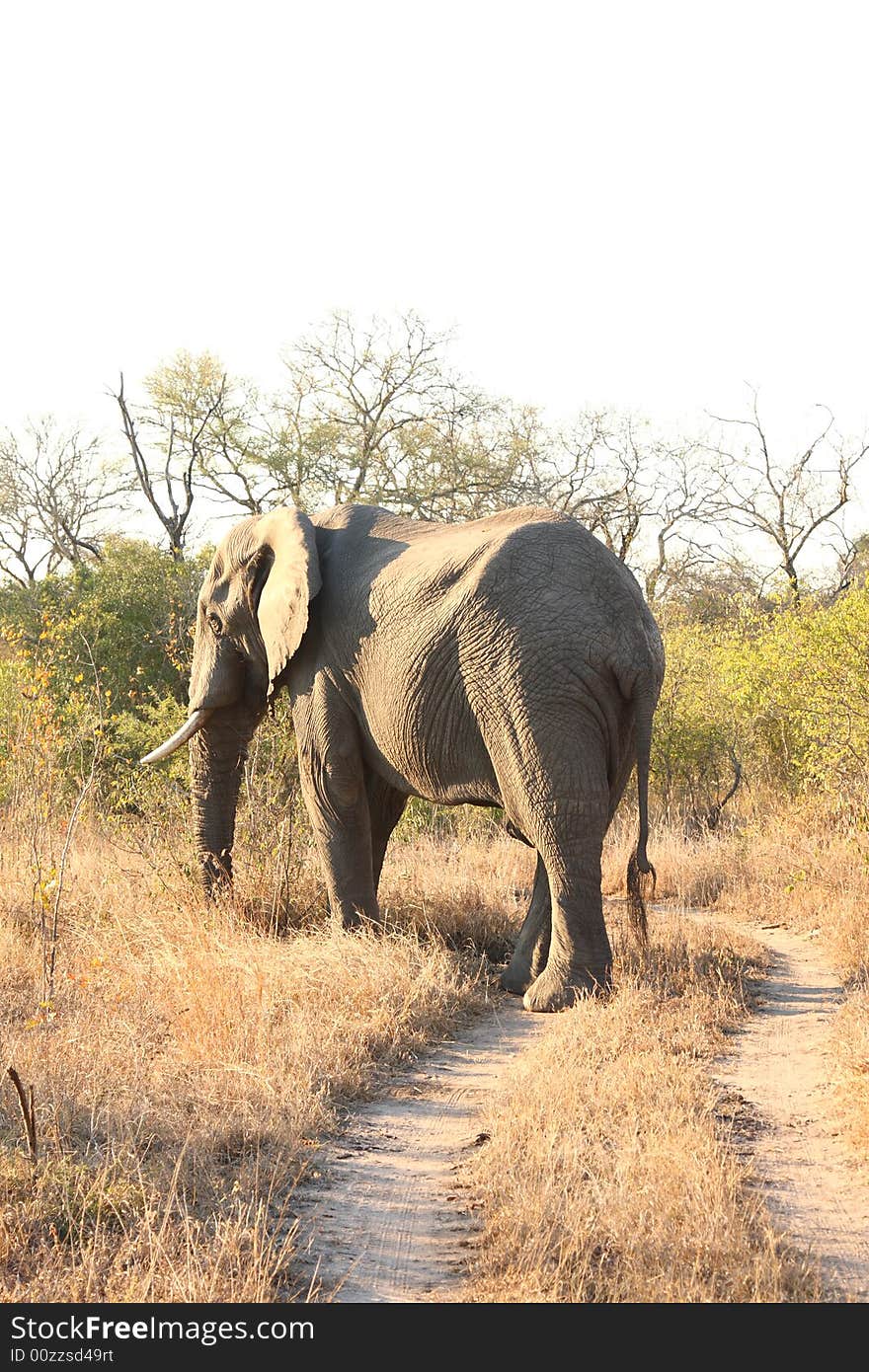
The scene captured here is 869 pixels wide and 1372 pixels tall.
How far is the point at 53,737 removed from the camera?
8.06 metres

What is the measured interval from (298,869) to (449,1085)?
11.4 ft

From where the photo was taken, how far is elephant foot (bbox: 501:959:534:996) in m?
7.83

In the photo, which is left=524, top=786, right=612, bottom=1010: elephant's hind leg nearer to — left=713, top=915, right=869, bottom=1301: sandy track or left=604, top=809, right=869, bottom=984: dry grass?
left=713, top=915, right=869, bottom=1301: sandy track

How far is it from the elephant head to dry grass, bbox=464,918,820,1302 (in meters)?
3.53

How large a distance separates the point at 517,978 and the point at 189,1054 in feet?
8.52

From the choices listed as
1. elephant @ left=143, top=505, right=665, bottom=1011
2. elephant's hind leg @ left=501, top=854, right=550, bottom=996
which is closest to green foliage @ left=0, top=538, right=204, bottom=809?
elephant @ left=143, top=505, right=665, bottom=1011

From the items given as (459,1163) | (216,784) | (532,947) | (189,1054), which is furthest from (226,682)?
(459,1163)

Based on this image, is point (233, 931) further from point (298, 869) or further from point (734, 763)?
point (734, 763)

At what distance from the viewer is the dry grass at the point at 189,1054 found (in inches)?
154

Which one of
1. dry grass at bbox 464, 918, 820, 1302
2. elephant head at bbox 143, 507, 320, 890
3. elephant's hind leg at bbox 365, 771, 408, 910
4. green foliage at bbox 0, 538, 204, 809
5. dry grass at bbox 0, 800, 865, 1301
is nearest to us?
dry grass at bbox 464, 918, 820, 1302

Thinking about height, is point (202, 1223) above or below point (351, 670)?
below

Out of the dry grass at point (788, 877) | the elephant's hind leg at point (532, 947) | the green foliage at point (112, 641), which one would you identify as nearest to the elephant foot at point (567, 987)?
the elephant's hind leg at point (532, 947)

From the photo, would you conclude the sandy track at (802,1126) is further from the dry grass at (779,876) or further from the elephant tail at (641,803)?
the elephant tail at (641,803)

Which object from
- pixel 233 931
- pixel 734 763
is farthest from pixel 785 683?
pixel 233 931
